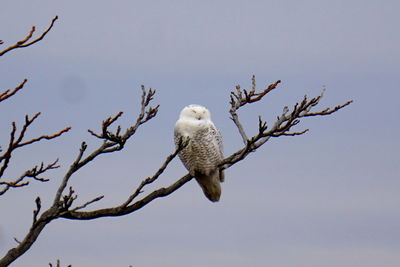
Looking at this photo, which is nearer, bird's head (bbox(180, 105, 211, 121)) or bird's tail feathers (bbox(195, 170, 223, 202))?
bird's head (bbox(180, 105, 211, 121))

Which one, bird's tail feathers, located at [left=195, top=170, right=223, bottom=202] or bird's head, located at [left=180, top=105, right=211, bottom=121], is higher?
bird's head, located at [left=180, top=105, right=211, bottom=121]

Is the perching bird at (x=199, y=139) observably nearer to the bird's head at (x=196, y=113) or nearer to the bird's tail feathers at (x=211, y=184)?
the bird's head at (x=196, y=113)

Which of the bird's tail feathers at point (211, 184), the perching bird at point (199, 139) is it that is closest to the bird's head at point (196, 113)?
the perching bird at point (199, 139)

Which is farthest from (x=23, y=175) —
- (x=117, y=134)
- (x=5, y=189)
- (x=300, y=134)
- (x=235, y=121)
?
(x=235, y=121)

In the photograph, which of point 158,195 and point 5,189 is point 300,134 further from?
point 5,189

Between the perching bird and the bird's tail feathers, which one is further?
the bird's tail feathers

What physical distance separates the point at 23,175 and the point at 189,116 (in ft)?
12.7

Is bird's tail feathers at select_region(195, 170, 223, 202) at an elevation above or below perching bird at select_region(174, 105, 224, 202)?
below

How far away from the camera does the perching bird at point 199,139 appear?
9.90 meters

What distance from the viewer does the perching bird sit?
9898 millimetres

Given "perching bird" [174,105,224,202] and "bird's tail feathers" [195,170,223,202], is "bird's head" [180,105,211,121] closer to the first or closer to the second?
"perching bird" [174,105,224,202]

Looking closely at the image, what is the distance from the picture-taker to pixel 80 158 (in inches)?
298

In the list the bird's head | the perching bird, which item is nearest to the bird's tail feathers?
the perching bird

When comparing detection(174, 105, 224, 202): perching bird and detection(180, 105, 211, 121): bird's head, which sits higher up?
detection(180, 105, 211, 121): bird's head
